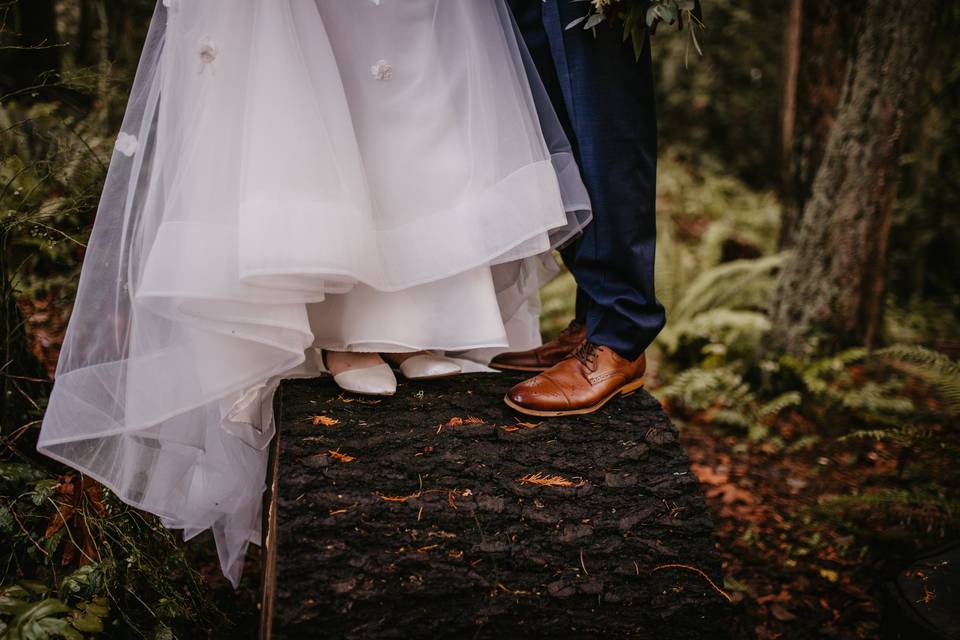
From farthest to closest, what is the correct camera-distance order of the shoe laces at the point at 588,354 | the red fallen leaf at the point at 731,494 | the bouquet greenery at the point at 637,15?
the red fallen leaf at the point at 731,494 < the shoe laces at the point at 588,354 < the bouquet greenery at the point at 637,15

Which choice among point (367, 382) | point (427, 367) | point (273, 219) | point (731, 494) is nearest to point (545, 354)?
point (427, 367)

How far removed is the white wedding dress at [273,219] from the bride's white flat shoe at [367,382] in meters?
0.11

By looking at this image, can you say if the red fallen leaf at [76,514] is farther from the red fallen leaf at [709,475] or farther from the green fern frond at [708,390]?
the green fern frond at [708,390]

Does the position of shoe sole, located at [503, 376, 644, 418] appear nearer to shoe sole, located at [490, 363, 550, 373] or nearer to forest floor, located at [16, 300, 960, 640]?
shoe sole, located at [490, 363, 550, 373]

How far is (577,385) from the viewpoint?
2076 millimetres

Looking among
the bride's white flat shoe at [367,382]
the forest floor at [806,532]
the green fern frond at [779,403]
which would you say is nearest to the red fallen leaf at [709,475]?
the forest floor at [806,532]

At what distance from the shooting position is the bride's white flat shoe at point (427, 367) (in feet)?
7.16

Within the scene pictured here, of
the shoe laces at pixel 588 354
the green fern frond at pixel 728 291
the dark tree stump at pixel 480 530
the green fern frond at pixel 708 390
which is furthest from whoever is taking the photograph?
the green fern frond at pixel 728 291

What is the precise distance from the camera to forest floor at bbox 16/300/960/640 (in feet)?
7.89

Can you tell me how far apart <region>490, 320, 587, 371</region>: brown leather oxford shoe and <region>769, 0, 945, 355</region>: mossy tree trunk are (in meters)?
2.38

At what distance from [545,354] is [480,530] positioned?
84cm

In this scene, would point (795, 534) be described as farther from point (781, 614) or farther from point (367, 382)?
point (367, 382)

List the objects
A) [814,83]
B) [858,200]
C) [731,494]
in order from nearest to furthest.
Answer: [731,494] < [858,200] < [814,83]

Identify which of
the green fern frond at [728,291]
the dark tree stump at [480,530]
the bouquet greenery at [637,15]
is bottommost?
the green fern frond at [728,291]
